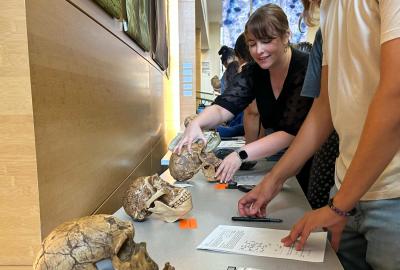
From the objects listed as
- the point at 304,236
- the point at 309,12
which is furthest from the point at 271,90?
the point at 304,236

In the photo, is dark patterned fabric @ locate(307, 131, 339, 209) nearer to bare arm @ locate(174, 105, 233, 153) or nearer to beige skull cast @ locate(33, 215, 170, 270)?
bare arm @ locate(174, 105, 233, 153)

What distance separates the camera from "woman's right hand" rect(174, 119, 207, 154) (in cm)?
149

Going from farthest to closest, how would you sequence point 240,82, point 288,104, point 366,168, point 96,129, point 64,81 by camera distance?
point 240,82 → point 288,104 → point 96,129 → point 64,81 → point 366,168

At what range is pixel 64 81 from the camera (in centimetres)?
83

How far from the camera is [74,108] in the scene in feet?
2.93

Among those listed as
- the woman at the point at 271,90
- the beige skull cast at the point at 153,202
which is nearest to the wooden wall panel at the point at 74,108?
the beige skull cast at the point at 153,202

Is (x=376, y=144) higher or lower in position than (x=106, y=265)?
higher

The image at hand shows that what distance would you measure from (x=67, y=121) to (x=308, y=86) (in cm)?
82

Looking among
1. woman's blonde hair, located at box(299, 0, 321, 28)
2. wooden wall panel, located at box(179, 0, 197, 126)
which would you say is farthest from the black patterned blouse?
wooden wall panel, located at box(179, 0, 197, 126)

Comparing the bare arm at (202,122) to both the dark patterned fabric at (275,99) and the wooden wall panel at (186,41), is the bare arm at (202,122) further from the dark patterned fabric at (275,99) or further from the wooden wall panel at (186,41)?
the wooden wall panel at (186,41)

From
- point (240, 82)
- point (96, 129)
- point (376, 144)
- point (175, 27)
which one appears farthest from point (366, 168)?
point (175, 27)

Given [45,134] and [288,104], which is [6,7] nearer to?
[45,134]

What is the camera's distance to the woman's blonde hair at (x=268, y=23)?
148 cm

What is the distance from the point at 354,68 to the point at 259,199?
0.49 m
